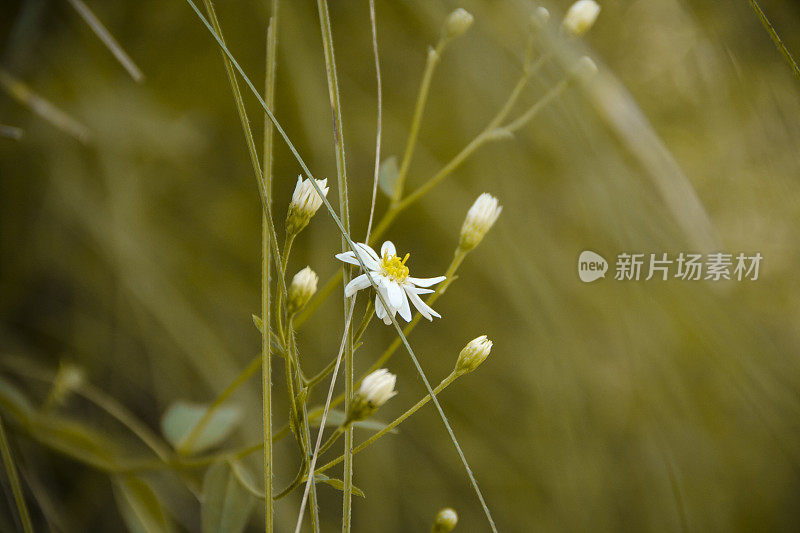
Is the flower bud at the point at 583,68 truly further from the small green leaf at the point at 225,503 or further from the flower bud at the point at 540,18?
the small green leaf at the point at 225,503

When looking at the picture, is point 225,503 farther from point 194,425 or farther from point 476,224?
point 476,224

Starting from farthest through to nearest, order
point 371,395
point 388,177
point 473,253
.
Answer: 1. point 473,253
2. point 388,177
3. point 371,395

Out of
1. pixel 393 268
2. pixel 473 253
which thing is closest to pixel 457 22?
pixel 393 268

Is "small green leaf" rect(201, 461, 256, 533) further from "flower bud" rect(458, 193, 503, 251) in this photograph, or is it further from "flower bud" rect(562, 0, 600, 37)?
"flower bud" rect(562, 0, 600, 37)

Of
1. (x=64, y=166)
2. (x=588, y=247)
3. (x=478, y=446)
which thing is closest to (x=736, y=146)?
(x=588, y=247)

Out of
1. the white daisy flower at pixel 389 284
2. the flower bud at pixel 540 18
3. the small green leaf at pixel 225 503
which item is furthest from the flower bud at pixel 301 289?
the flower bud at pixel 540 18
